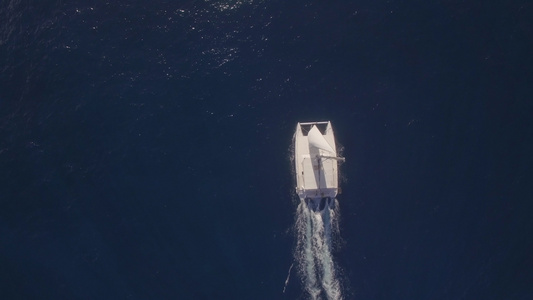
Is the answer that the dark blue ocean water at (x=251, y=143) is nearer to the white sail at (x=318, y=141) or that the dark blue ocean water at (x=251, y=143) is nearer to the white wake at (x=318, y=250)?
the white wake at (x=318, y=250)

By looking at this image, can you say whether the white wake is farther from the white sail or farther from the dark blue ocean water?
the white sail

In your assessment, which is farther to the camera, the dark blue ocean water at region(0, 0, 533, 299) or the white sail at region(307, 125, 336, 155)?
the dark blue ocean water at region(0, 0, 533, 299)

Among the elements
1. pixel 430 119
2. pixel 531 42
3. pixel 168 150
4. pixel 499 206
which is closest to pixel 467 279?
pixel 499 206

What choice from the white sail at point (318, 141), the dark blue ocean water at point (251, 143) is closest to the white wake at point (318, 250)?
the dark blue ocean water at point (251, 143)

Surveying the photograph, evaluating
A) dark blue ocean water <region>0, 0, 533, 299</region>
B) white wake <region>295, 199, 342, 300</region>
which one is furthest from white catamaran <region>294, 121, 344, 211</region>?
dark blue ocean water <region>0, 0, 533, 299</region>

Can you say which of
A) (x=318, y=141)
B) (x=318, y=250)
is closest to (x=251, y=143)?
(x=318, y=141)

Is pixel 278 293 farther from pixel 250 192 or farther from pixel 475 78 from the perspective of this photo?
pixel 475 78
